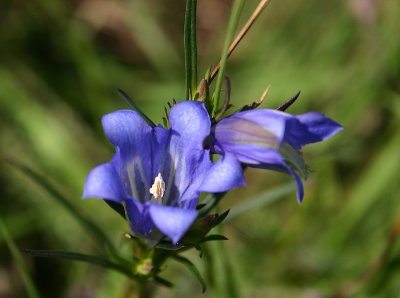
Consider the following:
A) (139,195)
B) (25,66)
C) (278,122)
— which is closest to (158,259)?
(139,195)

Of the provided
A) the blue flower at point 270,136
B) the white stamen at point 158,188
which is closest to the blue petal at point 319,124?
the blue flower at point 270,136

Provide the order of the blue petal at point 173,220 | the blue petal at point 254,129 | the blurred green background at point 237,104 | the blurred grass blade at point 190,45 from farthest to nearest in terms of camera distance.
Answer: the blurred green background at point 237,104 < the blurred grass blade at point 190,45 < the blue petal at point 254,129 < the blue petal at point 173,220

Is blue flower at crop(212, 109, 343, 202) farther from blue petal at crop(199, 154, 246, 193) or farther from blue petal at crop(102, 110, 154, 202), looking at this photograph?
blue petal at crop(102, 110, 154, 202)

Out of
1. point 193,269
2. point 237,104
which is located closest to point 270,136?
point 193,269

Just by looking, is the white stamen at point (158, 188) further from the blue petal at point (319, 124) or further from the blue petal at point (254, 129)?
the blue petal at point (319, 124)

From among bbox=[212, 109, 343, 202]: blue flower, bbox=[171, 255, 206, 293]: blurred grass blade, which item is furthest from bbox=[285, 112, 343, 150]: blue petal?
bbox=[171, 255, 206, 293]: blurred grass blade

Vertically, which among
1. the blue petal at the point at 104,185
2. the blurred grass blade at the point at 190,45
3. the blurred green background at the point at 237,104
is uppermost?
the blurred grass blade at the point at 190,45

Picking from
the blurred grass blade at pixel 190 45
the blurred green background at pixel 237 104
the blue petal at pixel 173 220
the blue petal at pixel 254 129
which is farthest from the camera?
the blurred green background at pixel 237 104

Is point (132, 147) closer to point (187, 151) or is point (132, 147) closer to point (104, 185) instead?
point (187, 151)
